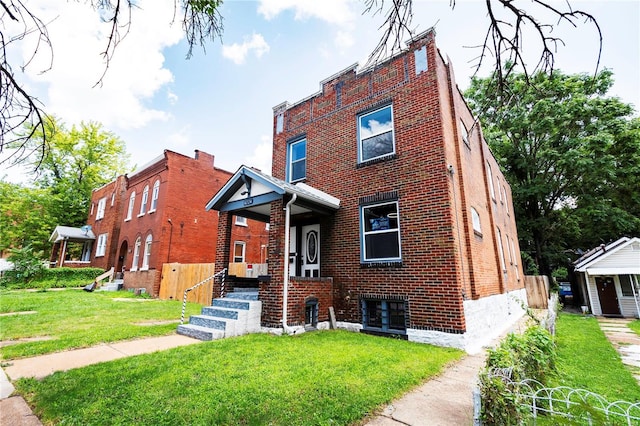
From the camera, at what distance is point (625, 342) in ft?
28.7

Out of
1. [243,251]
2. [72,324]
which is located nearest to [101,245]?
[243,251]

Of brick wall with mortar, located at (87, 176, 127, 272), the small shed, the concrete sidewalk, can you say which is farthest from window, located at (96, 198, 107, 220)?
the small shed

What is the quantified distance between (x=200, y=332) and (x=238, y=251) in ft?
40.8

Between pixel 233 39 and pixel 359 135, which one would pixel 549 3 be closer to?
pixel 233 39

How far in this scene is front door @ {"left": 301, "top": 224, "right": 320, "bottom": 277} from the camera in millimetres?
9305

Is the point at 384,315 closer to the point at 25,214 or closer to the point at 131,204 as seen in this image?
the point at 131,204

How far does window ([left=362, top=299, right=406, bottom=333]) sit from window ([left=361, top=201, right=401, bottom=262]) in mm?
1172

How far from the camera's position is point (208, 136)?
598 cm

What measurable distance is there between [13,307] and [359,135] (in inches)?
524

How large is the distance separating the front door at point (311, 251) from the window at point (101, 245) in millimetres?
20426

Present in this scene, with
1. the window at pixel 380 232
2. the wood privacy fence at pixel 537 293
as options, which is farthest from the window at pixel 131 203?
the wood privacy fence at pixel 537 293

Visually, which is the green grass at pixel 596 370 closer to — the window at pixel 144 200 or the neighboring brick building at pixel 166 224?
the neighboring brick building at pixel 166 224

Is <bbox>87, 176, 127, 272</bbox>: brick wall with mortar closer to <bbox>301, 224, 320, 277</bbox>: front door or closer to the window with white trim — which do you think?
<bbox>301, 224, 320, 277</bbox>: front door

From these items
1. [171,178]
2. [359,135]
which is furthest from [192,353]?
[171,178]
